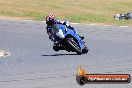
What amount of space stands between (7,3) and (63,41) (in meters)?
27.9

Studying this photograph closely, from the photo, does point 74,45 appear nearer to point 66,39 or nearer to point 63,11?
point 66,39

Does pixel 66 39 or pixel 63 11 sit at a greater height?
pixel 66 39

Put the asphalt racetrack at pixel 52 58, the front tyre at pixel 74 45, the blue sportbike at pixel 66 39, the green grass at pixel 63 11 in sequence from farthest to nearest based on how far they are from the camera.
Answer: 1. the green grass at pixel 63 11
2. the front tyre at pixel 74 45
3. the blue sportbike at pixel 66 39
4. the asphalt racetrack at pixel 52 58

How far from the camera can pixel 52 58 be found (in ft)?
55.2

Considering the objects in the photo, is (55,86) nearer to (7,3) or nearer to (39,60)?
(39,60)

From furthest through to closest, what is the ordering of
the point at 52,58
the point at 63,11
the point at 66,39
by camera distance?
the point at 63,11
the point at 52,58
the point at 66,39

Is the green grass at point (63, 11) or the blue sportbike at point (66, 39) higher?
the blue sportbike at point (66, 39)

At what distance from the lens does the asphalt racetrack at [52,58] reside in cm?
1220

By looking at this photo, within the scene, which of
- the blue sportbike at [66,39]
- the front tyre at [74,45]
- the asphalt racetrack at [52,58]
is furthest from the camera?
the front tyre at [74,45]

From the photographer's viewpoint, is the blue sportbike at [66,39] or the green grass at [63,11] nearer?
the blue sportbike at [66,39]

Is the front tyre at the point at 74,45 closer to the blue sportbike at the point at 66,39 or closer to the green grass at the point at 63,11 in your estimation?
the blue sportbike at the point at 66,39

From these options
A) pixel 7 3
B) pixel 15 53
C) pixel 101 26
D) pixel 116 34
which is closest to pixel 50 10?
pixel 7 3

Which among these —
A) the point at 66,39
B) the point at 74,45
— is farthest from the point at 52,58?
the point at 66,39

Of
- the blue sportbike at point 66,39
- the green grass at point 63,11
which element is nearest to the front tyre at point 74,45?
the blue sportbike at point 66,39
